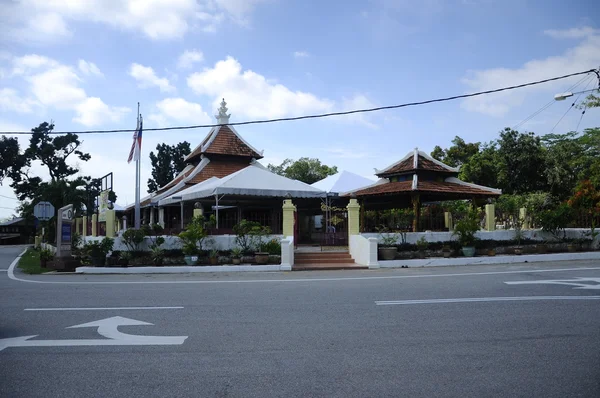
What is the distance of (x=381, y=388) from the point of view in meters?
4.41

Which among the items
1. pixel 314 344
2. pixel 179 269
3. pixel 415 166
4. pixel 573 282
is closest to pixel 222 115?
pixel 415 166

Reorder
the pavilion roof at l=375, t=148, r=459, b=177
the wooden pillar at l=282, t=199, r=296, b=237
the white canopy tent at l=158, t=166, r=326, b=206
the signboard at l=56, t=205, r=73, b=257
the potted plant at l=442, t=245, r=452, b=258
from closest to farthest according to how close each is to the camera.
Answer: the wooden pillar at l=282, t=199, r=296, b=237, the potted plant at l=442, t=245, r=452, b=258, the signboard at l=56, t=205, r=73, b=257, the white canopy tent at l=158, t=166, r=326, b=206, the pavilion roof at l=375, t=148, r=459, b=177

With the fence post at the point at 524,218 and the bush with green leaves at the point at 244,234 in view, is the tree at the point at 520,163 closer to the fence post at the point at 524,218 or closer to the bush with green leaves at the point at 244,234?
the fence post at the point at 524,218

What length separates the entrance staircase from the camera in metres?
16.8

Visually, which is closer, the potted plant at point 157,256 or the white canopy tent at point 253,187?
the potted plant at point 157,256

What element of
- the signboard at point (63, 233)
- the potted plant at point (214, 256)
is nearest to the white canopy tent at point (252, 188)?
the potted plant at point (214, 256)

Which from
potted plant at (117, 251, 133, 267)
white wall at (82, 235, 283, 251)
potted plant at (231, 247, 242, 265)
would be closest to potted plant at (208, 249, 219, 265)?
white wall at (82, 235, 283, 251)

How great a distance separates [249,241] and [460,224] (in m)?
8.04

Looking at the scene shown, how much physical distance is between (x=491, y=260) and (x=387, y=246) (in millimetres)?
3810

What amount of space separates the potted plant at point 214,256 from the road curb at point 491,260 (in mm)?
5721

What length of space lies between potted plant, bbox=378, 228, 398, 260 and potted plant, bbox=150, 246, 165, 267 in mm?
7766

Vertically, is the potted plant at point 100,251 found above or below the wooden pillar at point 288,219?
below

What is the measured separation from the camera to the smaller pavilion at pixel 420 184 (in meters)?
21.4

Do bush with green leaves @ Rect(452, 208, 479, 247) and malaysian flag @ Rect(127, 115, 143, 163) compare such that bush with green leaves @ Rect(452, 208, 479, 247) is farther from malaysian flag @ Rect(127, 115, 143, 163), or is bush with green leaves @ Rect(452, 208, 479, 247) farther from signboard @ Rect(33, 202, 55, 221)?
signboard @ Rect(33, 202, 55, 221)
